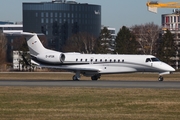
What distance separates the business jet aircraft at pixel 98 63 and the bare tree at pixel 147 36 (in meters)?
65.2

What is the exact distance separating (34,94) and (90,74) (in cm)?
2367

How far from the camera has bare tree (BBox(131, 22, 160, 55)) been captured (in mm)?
127175

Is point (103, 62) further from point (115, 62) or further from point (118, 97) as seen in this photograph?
point (118, 97)

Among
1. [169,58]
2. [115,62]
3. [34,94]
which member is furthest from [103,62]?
[169,58]

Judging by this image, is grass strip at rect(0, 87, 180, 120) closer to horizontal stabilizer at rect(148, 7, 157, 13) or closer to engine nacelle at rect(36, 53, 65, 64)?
engine nacelle at rect(36, 53, 65, 64)

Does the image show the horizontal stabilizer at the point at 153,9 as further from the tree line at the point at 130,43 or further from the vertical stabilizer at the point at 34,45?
the vertical stabilizer at the point at 34,45

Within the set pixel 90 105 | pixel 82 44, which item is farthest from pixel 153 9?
pixel 90 105

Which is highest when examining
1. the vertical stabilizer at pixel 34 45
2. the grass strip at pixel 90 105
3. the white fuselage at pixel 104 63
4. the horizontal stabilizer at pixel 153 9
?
the horizontal stabilizer at pixel 153 9

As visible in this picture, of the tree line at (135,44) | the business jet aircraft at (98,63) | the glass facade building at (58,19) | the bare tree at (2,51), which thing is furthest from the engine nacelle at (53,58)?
the glass facade building at (58,19)

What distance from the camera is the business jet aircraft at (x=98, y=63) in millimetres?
56062

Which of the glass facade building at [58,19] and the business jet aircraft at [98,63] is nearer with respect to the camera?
the business jet aircraft at [98,63]

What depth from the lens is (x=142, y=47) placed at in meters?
128

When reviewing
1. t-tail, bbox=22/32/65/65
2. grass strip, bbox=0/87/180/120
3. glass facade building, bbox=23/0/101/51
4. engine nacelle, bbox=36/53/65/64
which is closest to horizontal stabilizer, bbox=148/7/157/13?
glass facade building, bbox=23/0/101/51

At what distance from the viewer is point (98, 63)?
5716cm
